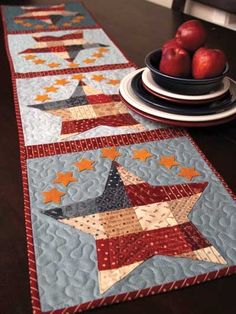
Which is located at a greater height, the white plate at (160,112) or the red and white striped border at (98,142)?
the white plate at (160,112)

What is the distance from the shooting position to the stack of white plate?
743mm

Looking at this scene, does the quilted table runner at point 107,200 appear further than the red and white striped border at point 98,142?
No

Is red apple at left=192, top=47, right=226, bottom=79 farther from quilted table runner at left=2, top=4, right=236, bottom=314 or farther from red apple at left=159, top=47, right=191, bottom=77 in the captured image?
quilted table runner at left=2, top=4, right=236, bottom=314

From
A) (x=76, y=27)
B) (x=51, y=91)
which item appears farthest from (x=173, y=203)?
(x=76, y=27)

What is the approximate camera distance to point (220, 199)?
2.00 feet

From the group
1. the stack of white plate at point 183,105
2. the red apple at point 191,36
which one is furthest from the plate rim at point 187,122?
the red apple at point 191,36

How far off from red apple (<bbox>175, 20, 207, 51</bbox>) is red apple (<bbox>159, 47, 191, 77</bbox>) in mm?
15

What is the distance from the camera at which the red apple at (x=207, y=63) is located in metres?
0.72

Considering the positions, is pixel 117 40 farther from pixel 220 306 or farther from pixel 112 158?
pixel 220 306

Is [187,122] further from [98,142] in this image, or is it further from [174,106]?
[98,142]

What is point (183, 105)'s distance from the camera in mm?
764

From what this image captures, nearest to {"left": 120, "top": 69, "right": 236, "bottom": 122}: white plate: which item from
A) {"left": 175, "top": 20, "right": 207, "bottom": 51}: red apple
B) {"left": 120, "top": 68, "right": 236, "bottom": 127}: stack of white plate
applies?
{"left": 120, "top": 68, "right": 236, "bottom": 127}: stack of white plate

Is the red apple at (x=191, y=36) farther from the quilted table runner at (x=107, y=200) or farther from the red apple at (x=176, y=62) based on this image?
the quilted table runner at (x=107, y=200)

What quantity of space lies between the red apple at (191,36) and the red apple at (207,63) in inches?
0.6
